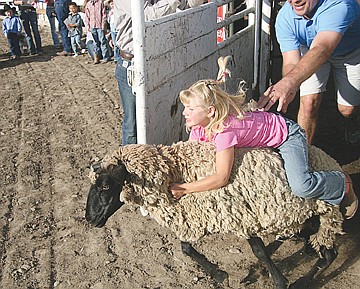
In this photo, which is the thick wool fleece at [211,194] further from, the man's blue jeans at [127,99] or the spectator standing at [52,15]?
the spectator standing at [52,15]

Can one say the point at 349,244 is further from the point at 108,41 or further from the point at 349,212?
the point at 108,41

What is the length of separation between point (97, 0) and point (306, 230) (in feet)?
30.5

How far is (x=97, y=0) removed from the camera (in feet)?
37.8

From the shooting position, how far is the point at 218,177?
9.86 ft

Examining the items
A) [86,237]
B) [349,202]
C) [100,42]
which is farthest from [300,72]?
[100,42]

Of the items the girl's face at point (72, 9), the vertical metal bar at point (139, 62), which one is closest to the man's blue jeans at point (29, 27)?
the girl's face at point (72, 9)

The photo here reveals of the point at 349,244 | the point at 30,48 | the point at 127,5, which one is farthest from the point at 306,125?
the point at 30,48

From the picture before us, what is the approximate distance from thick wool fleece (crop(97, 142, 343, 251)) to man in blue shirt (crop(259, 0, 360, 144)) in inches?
16.6

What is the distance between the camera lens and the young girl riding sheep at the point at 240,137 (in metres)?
2.97

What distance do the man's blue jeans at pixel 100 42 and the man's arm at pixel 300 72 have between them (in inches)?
339

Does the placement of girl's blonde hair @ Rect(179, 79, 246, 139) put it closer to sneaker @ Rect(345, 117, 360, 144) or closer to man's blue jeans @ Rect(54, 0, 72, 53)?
sneaker @ Rect(345, 117, 360, 144)

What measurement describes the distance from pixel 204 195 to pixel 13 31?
37.4ft

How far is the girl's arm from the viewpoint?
2977mm

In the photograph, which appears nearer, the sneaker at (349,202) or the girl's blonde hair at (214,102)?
the girl's blonde hair at (214,102)
